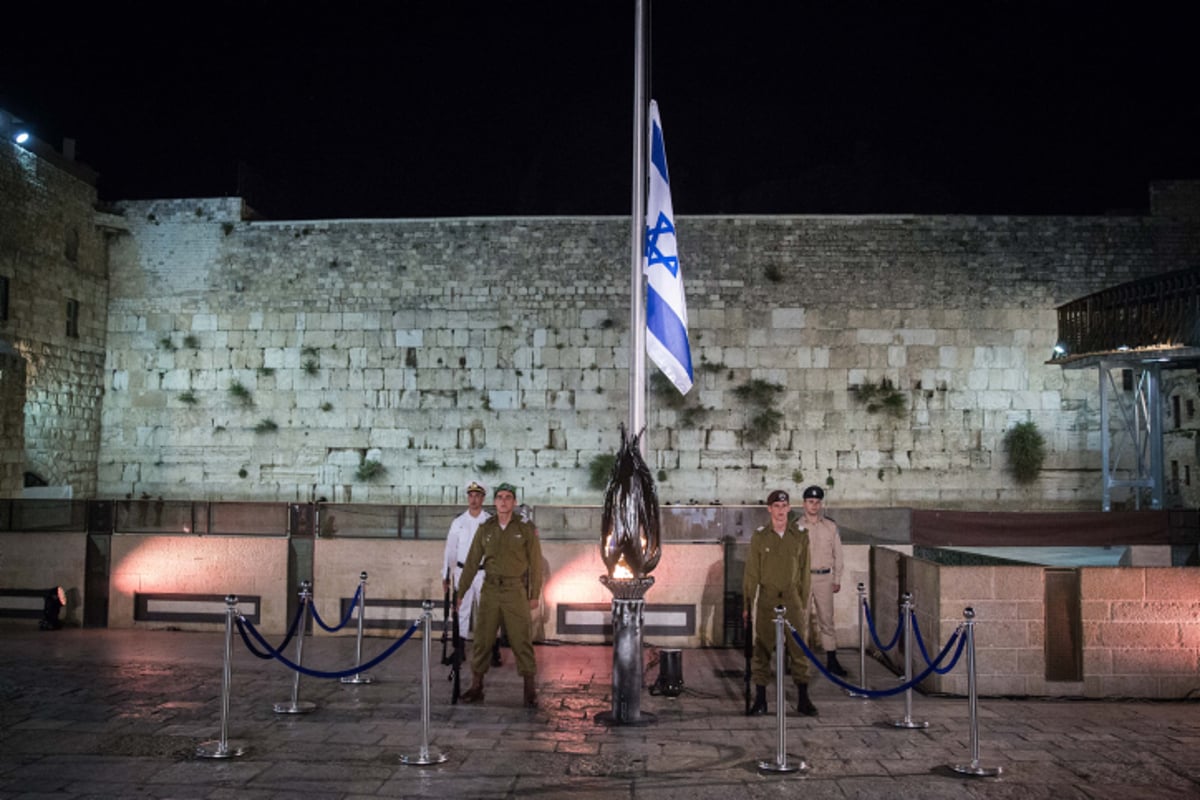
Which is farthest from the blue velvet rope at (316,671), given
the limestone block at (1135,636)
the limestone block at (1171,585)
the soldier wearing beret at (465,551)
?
the limestone block at (1171,585)

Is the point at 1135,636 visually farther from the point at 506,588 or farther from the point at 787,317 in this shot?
the point at 787,317

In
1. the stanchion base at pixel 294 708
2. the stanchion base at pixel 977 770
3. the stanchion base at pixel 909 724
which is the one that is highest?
the stanchion base at pixel 977 770

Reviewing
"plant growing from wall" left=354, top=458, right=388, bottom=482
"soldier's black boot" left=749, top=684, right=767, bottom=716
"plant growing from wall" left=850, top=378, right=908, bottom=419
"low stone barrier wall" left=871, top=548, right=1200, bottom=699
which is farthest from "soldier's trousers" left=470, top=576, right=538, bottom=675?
"plant growing from wall" left=850, top=378, right=908, bottom=419

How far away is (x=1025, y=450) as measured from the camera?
1917 cm

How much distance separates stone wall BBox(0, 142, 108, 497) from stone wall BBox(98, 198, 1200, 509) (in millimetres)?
859

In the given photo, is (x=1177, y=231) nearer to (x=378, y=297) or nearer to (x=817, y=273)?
(x=817, y=273)

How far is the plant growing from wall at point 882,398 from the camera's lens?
19.5 meters

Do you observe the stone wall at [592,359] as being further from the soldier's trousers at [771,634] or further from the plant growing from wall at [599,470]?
the soldier's trousers at [771,634]

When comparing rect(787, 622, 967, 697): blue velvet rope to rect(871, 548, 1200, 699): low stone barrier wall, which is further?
rect(871, 548, 1200, 699): low stone barrier wall

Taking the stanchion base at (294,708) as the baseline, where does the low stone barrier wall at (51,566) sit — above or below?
above

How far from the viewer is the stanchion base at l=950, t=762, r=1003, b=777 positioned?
5.47 metres

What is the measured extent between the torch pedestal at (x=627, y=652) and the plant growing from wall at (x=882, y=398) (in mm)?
13835

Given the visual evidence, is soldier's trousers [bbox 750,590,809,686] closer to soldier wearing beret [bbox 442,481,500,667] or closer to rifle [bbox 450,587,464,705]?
rifle [bbox 450,587,464,705]

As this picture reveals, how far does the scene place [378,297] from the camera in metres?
20.5
